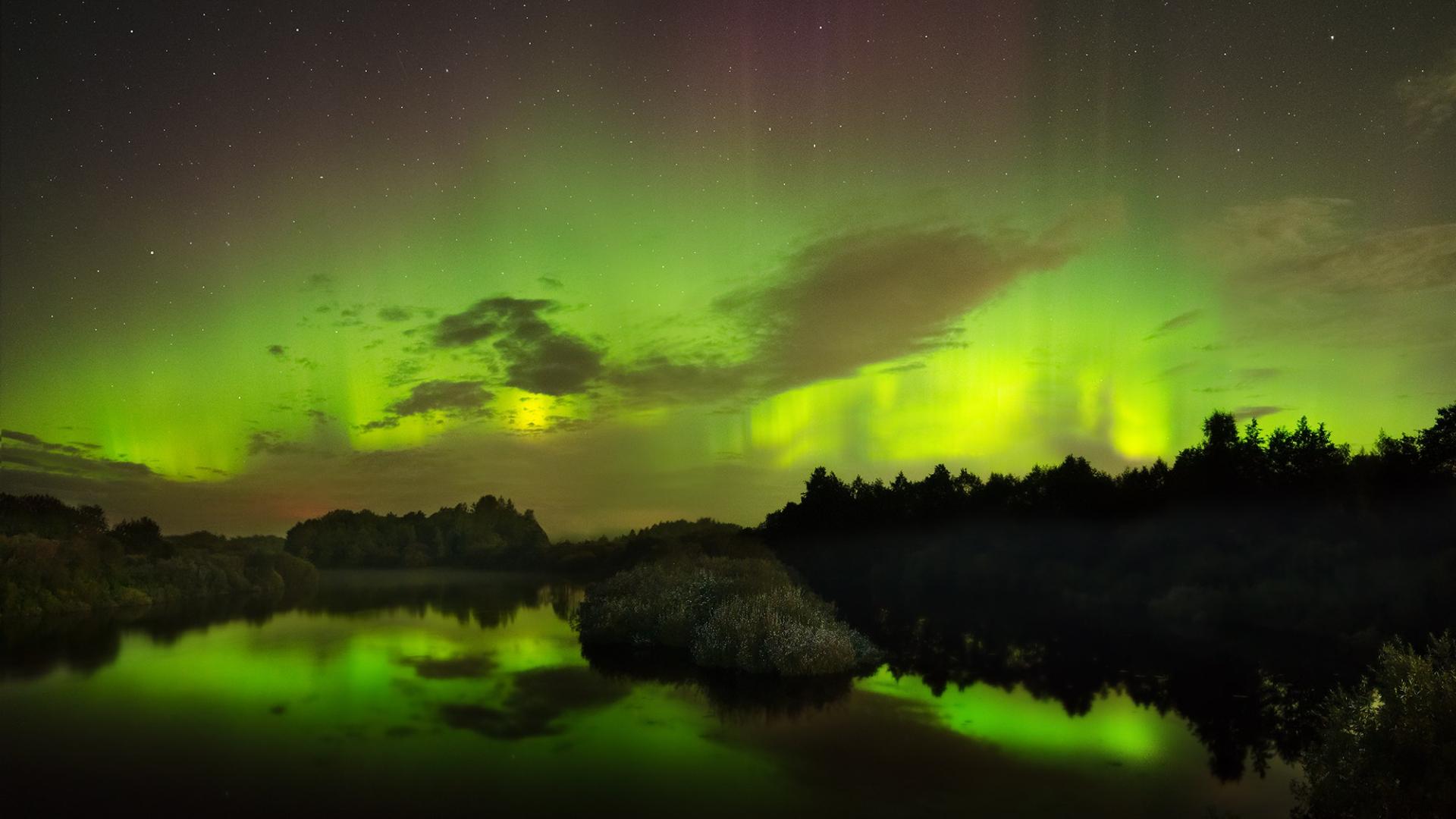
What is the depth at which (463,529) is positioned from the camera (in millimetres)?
171125

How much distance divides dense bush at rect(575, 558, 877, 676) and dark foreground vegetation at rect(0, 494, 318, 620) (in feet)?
112

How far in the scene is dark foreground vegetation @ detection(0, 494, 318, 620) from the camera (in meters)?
46.6

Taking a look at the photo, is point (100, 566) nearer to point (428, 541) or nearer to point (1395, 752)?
point (1395, 752)

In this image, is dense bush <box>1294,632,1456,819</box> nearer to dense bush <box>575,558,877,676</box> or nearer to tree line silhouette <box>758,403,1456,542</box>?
dense bush <box>575,558,877,676</box>

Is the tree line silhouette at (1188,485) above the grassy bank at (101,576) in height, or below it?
above

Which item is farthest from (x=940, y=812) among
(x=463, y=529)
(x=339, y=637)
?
(x=463, y=529)

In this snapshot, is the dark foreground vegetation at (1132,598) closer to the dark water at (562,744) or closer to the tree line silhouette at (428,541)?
the dark water at (562,744)

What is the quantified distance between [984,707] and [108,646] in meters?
38.2

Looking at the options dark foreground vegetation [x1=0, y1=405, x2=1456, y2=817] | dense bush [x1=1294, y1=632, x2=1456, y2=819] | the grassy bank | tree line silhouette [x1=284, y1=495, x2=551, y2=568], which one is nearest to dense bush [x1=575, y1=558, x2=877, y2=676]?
dark foreground vegetation [x1=0, y1=405, x2=1456, y2=817]


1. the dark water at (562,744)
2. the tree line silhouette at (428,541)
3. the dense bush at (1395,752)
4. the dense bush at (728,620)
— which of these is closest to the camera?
the dense bush at (1395,752)

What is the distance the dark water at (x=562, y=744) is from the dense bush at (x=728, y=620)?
5.34 ft

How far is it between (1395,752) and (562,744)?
632 inches

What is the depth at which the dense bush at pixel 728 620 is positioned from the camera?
2638 centimetres

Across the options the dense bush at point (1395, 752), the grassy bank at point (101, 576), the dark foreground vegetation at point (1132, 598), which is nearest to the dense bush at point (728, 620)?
the dark foreground vegetation at point (1132, 598)
